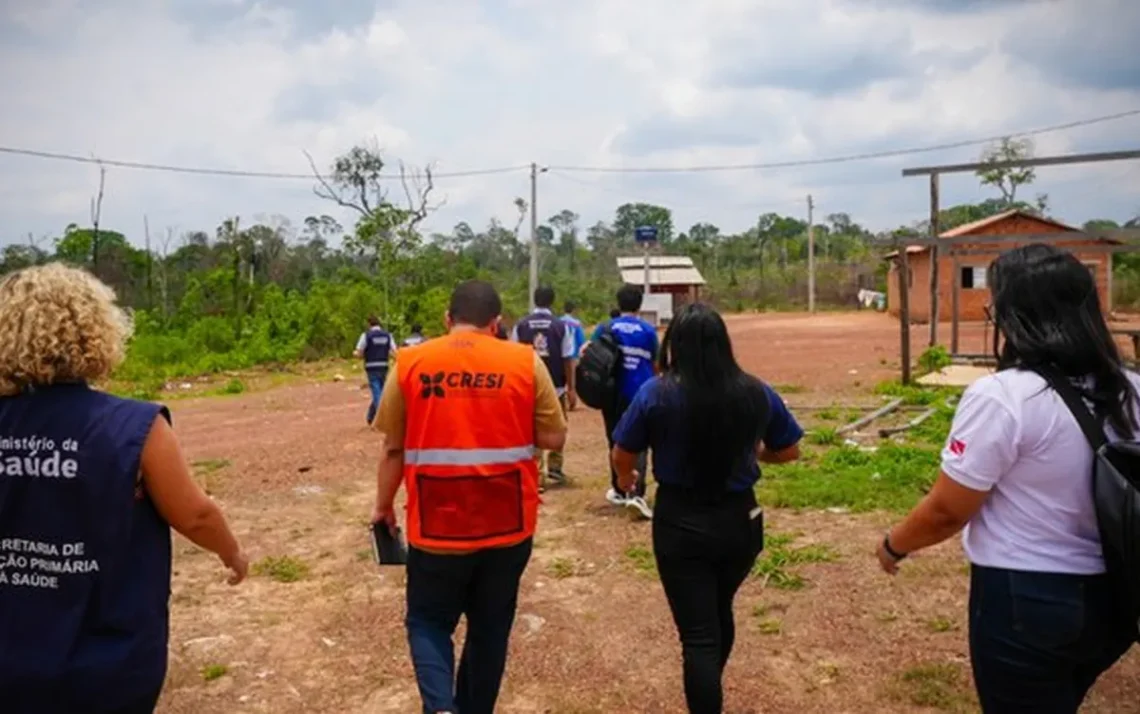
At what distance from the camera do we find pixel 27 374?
95.5 inches

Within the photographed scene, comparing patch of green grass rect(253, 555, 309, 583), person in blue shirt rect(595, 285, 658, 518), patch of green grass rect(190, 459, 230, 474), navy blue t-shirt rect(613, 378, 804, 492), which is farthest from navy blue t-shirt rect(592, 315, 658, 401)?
patch of green grass rect(190, 459, 230, 474)

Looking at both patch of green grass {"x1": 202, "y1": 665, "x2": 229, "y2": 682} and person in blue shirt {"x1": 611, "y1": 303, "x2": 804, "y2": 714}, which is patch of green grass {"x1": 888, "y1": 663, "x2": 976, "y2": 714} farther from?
patch of green grass {"x1": 202, "y1": 665, "x2": 229, "y2": 682}

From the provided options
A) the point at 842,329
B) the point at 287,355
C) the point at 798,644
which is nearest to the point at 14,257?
the point at 287,355

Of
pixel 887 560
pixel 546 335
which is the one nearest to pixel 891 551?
pixel 887 560

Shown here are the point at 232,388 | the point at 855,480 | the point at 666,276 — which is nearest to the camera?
the point at 855,480

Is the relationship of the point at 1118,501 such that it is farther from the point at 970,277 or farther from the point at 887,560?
the point at 970,277

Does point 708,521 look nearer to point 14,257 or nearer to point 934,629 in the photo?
point 934,629

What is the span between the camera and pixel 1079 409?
242 cm

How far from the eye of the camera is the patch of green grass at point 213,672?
4922mm

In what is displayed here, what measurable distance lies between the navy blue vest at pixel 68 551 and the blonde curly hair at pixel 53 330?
0.23ft

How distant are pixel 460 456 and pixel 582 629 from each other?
2.32 meters

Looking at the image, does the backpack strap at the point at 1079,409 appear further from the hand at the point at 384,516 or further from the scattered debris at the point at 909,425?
the scattered debris at the point at 909,425

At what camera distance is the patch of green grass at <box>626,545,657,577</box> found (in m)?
6.41

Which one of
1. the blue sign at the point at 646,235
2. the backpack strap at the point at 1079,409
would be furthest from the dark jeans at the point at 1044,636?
the blue sign at the point at 646,235
